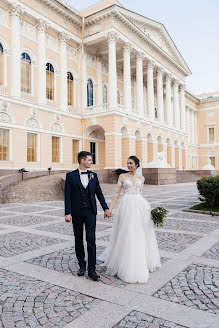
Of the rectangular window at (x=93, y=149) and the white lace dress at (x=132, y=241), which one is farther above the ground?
the rectangular window at (x=93, y=149)

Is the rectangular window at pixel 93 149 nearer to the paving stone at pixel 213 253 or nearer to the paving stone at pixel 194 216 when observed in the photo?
the paving stone at pixel 194 216

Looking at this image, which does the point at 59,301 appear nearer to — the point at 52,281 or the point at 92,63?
the point at 52,281

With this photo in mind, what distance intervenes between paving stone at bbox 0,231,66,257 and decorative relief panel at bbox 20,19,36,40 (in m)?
21.0

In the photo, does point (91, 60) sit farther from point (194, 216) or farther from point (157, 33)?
point (194, 216)

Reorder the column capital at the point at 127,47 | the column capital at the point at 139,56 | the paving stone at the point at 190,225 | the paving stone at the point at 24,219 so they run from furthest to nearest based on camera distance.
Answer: the column capital at the point at 139,56 → the column capital at the point at 127,47 → the paving stone at the point at 24,219 → the paving stone at the point at 190,225

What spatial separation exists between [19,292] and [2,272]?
84 centimetres

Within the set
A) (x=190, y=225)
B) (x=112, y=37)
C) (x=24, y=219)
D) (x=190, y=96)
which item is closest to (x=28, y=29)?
(x=112, y=37)

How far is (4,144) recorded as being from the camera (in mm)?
21141

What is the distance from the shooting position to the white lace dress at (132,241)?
3.80 meters

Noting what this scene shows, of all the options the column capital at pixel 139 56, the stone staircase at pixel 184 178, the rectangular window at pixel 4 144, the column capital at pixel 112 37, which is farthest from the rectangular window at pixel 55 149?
the column capital at pixel 139 56

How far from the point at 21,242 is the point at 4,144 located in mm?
16691

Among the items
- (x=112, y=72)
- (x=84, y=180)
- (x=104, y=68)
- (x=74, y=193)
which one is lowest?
(x=74, y=193)

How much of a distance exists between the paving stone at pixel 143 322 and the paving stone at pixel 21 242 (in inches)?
113

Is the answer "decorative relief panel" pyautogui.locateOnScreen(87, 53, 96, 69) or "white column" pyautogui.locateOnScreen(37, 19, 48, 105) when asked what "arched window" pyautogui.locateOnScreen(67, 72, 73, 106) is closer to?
"decorative relief panel" pyautogui.locateOnScreen(87, 53, 96, 69)
